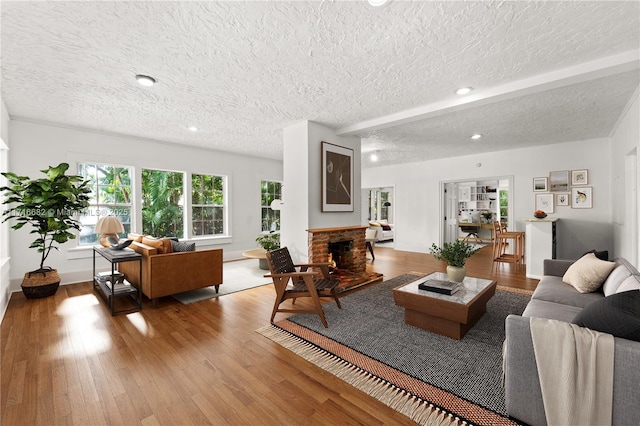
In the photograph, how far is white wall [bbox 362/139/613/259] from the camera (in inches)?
215

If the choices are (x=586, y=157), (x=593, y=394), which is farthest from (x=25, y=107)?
(x=586, y=157)

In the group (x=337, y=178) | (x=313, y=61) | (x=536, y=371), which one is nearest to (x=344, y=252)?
(x=337, y=178)

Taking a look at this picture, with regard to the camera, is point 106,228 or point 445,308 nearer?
point 445,308

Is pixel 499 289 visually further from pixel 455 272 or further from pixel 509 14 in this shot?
pixel 509 14

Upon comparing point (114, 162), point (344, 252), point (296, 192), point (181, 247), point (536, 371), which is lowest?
point (536, 371)

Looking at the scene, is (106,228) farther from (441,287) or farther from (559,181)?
(559,181)

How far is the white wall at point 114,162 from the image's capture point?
4.26 metres

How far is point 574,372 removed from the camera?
140 cm

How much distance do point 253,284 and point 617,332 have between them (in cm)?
411

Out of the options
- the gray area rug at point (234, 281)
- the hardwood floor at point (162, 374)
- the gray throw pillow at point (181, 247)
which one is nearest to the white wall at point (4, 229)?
the hardwood floor at point (162, 374)

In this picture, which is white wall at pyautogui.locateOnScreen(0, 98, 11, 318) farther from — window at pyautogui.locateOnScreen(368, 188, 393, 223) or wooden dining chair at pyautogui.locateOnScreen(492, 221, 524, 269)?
window at pyautogui.locateOnScreen(368, 188, 393, 223)

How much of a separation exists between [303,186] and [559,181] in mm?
5458

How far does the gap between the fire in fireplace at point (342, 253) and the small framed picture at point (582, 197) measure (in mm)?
4718

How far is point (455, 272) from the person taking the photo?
3162mm
